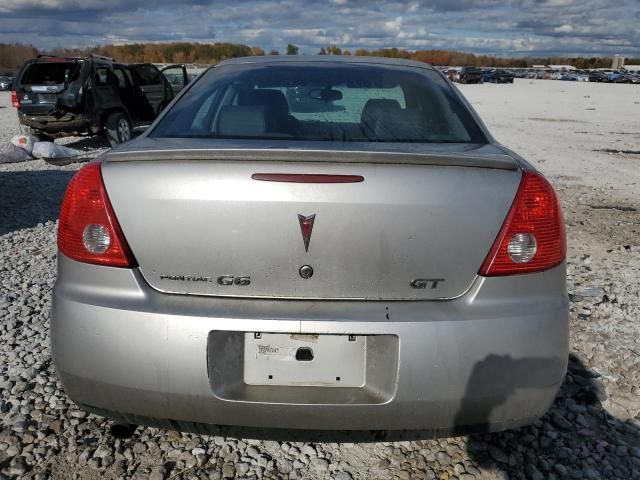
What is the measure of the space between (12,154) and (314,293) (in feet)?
29.1

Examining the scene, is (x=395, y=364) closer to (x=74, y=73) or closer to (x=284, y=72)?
(x=284, y=72)

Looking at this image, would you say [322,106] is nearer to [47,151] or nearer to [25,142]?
[47,151]

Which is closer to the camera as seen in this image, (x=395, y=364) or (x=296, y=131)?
(x=395, y=364)

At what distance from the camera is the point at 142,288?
5.67 ft

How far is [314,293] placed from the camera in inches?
67.1

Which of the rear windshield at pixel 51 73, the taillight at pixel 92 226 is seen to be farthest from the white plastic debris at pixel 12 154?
the taillight at pixel 92 226

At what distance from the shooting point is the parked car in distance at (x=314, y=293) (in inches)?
65.4

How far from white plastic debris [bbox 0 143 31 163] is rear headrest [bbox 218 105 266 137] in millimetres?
7790

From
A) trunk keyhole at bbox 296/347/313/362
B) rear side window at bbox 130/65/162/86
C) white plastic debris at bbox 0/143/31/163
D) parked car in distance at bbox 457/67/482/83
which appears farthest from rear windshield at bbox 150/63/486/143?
parked car in distance at bbox 457/67/482/83

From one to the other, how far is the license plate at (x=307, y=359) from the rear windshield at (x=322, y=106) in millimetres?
854

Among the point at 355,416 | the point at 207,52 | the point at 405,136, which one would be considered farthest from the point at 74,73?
the point at 207,52

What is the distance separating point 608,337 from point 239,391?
2.57 meters

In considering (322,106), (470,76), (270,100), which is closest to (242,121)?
(270,100)

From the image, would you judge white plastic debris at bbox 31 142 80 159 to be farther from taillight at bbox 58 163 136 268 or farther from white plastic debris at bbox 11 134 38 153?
taillight at bbox 58 163 136 268
